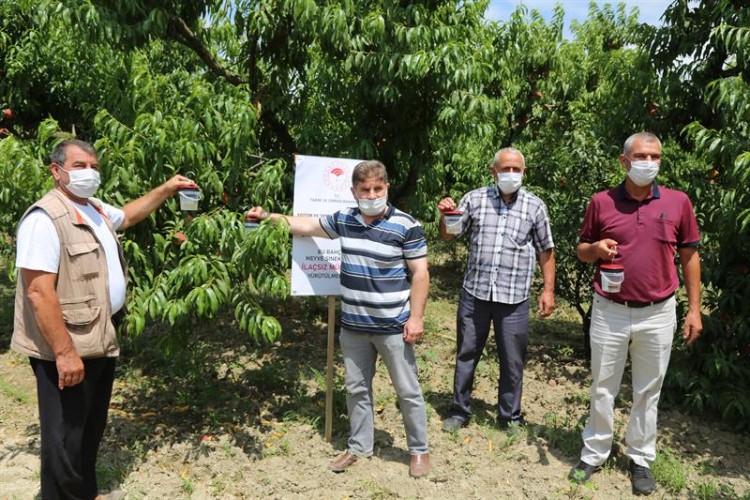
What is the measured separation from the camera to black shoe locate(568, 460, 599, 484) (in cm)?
358

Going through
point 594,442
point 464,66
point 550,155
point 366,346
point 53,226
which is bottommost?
point 594,442

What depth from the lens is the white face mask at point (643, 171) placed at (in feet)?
10.5

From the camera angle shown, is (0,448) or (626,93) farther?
(626,93)

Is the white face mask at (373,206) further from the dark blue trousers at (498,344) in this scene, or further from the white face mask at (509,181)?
the dark blue trousers at (498,344)

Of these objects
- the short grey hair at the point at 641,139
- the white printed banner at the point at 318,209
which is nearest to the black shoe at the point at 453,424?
the white printed banner at the point at 318,209

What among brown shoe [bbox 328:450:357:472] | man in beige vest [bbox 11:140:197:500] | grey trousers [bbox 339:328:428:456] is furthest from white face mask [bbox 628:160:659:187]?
man in beige vest [bbox 11:140:197:500]

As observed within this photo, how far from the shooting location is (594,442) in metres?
3.60

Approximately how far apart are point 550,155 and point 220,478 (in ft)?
14.1

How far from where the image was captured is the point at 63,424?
2820 millimetres

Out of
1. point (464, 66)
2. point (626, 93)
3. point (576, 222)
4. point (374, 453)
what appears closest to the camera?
point (374, 453)

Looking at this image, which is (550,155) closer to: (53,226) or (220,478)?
(220,478)

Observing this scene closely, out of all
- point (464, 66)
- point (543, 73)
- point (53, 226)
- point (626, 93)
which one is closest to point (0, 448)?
point (53, 226)

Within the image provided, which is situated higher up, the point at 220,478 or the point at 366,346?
the point at 366,346

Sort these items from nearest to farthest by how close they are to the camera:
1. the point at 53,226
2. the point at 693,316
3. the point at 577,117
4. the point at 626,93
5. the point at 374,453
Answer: the point at 53,226 < the point at 693,316 < the point at 374,453 < the point at 626,93 < the point at 577,117
